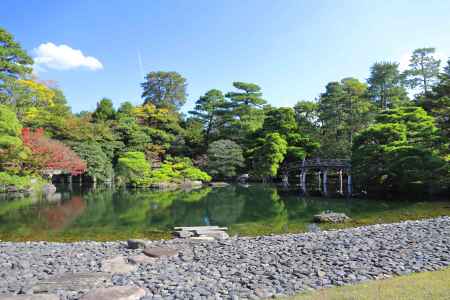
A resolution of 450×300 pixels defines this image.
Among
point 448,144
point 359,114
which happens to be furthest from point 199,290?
point 359,114

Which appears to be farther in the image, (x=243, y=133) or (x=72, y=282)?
(x=243, y=133)

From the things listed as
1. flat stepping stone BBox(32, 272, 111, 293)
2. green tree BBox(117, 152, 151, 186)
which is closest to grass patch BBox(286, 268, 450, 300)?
flat stepping stone BBox(32, 272, 111, 293)

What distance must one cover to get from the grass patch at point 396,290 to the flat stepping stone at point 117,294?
1.86 metres

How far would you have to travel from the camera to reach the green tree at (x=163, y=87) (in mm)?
42062

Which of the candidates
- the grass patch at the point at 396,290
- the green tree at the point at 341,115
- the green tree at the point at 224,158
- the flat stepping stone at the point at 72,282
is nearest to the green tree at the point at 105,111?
the green tree at the point at 224,158

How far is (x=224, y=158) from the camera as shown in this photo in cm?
2900

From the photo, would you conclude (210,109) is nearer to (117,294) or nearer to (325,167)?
(325,167)

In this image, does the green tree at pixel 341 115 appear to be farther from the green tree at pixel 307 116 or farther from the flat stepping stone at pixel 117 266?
the flat stepping stone at pixel 117 266

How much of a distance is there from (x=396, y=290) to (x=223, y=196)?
15.9 meters

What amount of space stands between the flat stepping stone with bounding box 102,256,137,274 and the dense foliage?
26.9 feet

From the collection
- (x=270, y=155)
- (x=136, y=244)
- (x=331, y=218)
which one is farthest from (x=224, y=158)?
(x=136, y=244)

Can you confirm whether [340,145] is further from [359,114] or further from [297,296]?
[297,296]

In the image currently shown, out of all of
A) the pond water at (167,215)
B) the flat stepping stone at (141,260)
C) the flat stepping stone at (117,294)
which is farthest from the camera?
the pond water at (167,215)

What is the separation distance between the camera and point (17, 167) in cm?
1822
